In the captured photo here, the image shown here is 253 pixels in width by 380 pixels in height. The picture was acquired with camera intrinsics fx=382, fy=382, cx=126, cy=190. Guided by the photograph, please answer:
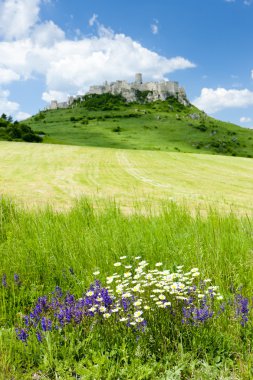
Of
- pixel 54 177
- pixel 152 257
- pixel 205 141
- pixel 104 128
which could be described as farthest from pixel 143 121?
pixel 152 257

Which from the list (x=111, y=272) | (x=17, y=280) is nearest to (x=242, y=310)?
(x=111, y=272)

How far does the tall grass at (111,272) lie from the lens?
401cm

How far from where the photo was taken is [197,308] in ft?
15.0

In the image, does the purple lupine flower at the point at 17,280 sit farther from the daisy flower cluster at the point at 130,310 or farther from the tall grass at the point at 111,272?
the daisy flower cluster at the point at 130,310

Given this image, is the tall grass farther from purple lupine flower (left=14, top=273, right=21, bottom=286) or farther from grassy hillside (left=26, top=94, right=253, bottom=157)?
grassy hillside (left=26, top=94, right=253, bottom=157)

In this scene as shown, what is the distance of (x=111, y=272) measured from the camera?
6.07 meters

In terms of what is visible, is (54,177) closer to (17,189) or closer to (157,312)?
(17,189)

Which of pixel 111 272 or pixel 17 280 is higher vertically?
pixel 111 272

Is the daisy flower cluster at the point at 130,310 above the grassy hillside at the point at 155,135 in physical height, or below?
below

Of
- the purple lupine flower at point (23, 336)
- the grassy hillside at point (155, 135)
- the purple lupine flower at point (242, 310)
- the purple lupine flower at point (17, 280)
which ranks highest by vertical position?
the grassy hillside at point (155, 135)

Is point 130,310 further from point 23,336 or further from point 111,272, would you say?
point 111,272

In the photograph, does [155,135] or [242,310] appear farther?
[155,135]

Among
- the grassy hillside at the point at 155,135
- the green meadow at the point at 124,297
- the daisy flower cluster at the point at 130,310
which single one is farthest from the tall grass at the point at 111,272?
the grassy hillside at the point at 155,135

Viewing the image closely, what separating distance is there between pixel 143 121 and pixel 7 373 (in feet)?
562
